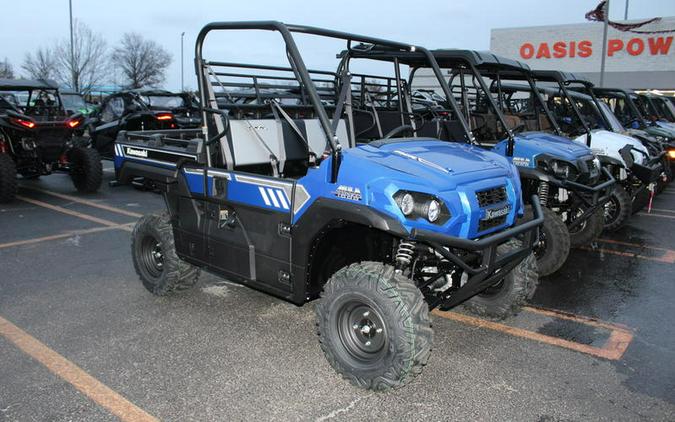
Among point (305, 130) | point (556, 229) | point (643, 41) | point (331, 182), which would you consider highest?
point (643, 41)

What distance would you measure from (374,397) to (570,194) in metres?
3.83

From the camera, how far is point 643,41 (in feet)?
92.7

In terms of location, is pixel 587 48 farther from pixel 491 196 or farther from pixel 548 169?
pixel 491 196

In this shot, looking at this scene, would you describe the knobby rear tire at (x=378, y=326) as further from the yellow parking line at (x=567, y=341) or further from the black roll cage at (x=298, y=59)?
the yellow parking line at (x=567, y=341)

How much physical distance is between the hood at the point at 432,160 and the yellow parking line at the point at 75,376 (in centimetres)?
187

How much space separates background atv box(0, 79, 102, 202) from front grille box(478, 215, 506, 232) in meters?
8.11

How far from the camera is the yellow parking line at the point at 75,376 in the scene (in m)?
3.02

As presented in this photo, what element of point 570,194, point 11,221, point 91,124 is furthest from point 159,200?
point 570,194

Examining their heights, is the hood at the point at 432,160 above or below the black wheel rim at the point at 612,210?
above

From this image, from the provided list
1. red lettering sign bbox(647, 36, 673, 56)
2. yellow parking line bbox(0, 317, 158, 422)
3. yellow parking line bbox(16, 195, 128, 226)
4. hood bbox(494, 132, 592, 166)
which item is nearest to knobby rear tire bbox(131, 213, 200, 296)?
yellow parking line bbox(0, 317, 158, 422)

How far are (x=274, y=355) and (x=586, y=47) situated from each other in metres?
30.6

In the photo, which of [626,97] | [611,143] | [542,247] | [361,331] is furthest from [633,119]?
[361,331]

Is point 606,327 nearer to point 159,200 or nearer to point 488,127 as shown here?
point 488,127

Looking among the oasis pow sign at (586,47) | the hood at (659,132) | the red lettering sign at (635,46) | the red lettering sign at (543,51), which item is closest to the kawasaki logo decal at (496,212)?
the hood at (659,132)
